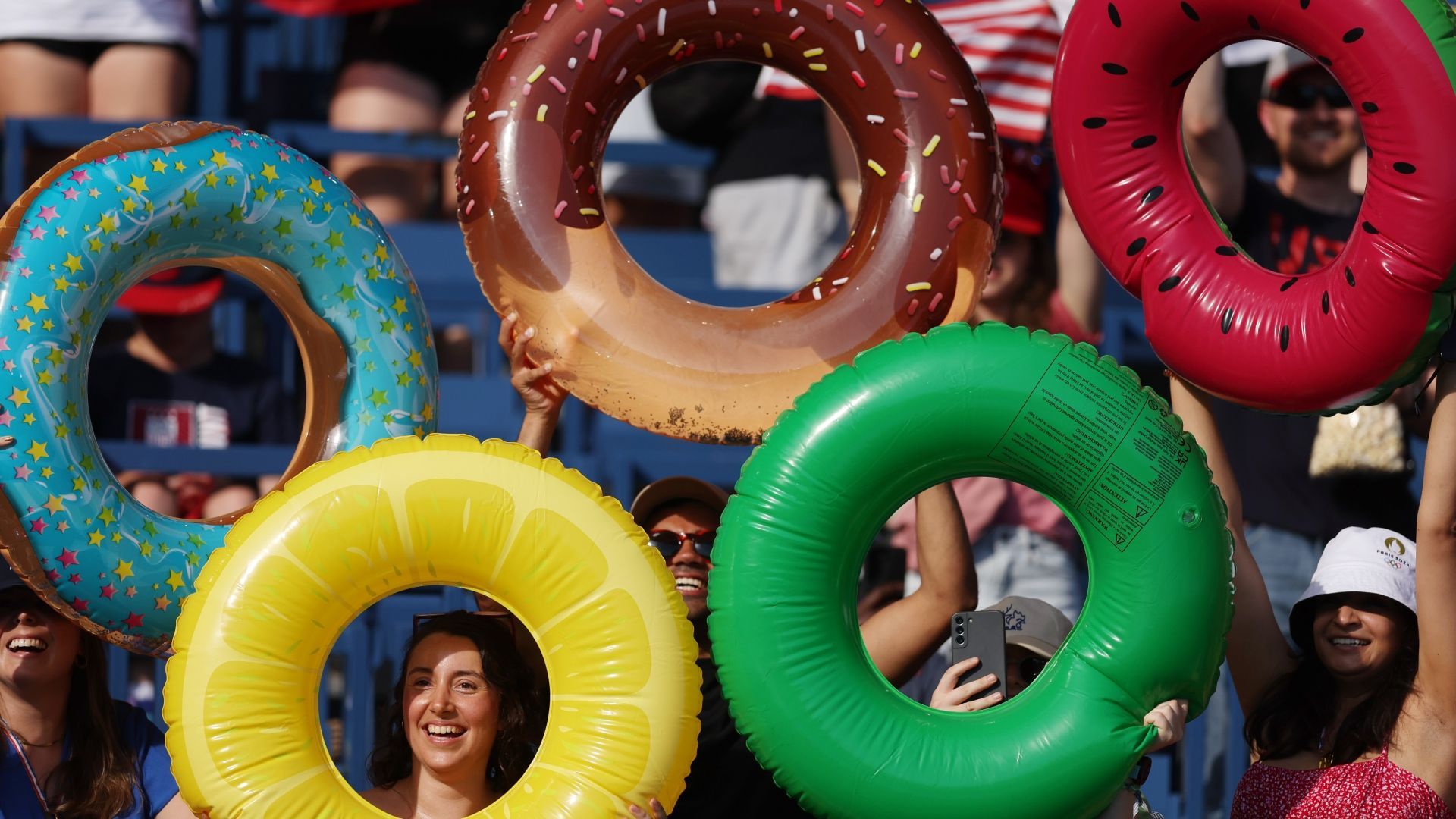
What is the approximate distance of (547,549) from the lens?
115 inches

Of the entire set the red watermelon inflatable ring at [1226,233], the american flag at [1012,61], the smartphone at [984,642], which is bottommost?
the smartphone at [984,642]

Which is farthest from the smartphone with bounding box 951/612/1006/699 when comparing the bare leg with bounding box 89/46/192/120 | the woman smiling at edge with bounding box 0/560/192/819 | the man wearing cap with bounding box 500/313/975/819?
the bare leg with bounding box 89/46/192/120

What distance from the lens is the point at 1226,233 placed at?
11.0ft

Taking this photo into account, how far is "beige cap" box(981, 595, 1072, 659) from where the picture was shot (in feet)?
10.7

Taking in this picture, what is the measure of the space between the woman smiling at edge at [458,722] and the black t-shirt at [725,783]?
0.30 metres

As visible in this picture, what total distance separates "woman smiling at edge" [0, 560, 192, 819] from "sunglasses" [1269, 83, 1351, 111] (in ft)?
9.96

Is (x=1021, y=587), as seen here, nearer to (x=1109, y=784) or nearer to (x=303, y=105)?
(x=1109, y=784)

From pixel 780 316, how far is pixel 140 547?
1.19 metres

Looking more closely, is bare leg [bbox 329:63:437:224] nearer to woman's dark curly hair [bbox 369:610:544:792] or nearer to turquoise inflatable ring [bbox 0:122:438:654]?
turquoise inflatable ring [bbox 0:122:438:654]

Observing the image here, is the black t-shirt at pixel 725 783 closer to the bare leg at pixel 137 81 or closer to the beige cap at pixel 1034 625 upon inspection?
the beige cap at pixel 1034 625

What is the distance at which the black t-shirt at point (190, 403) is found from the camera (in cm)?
498

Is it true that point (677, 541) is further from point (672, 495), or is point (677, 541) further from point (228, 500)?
point (228, 500)

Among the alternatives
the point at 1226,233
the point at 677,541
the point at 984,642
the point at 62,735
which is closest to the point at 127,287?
the point at 62,735

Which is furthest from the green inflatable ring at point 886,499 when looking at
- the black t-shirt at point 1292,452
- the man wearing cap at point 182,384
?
the man wearing cap at point 182,384
